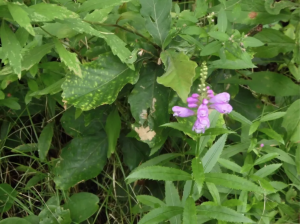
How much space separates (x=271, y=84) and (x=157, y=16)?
34.3 inches

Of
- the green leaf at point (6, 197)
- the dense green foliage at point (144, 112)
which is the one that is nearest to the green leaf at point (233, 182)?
Answer: the dense green foliage at point (144, 112)

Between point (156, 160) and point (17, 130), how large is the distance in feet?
3.01

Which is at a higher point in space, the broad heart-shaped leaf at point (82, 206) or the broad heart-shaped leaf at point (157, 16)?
the broad heart-shaped leaf at point (157, 16)

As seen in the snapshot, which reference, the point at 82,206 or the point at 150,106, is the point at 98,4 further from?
the point at 82,206

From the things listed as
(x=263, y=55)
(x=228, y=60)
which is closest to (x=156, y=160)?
(x=228, y=60)

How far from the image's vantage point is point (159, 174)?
122cm

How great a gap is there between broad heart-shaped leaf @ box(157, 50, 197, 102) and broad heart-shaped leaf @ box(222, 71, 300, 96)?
0.66 meters

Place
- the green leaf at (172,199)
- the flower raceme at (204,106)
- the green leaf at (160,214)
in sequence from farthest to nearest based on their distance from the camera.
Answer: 1. the green leaf at (172,199)
2. the green leaf at (160,214)
3. the flower raceme at (204,106)

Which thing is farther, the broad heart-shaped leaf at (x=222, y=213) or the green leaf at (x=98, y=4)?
the green leaf at (x=98, y=4)

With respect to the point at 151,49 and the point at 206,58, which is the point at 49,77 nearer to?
the point at 151,49

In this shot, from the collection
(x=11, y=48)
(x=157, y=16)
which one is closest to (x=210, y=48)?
(x=157, y=16)

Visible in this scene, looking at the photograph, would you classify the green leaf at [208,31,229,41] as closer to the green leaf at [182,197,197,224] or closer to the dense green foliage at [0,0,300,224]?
the dense green foliage at [0,0,300,224]

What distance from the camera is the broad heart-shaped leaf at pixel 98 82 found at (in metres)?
1.46

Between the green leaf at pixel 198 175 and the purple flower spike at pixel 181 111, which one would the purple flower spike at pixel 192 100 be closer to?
the purple flower spike at pixel 181 111
